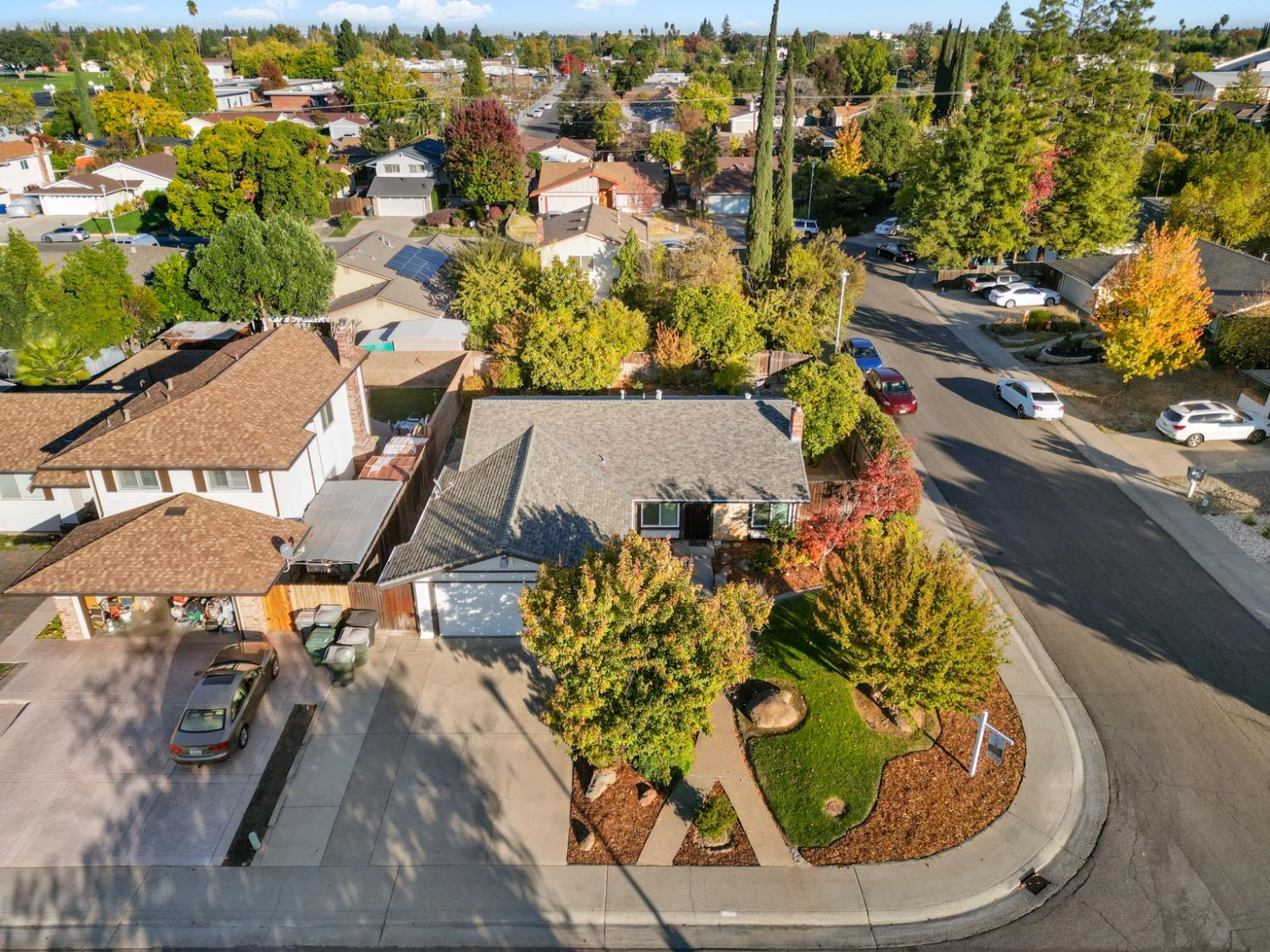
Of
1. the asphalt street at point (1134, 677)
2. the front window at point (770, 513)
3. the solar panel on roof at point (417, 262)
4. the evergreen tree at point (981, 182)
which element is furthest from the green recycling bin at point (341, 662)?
the evergreen tree at point (981, 182)

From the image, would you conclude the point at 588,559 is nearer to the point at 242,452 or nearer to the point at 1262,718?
the point at 242,452

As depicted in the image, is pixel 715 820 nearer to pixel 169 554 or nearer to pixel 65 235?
pixel 169 554

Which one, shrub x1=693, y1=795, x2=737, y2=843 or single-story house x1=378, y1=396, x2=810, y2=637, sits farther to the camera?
single-story house x1=378, y1=396, x2=810, y2=637

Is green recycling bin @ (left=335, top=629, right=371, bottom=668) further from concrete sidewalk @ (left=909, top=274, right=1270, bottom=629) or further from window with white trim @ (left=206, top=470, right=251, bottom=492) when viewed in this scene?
concrete sidewalk @ (left=909, top=274, right=1270, bottom=629)

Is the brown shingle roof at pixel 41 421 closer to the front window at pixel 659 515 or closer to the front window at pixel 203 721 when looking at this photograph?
the front window at pixel 203 721

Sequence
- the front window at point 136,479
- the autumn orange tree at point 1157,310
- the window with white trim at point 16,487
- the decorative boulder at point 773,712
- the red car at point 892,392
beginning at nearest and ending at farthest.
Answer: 1. the decorative boulder at point 773,712
2. the front window at point 136,479
3. the window with white trim at point 16,487
4. the autumn orange tree at point 1157,310
5. the red car at point 892,392

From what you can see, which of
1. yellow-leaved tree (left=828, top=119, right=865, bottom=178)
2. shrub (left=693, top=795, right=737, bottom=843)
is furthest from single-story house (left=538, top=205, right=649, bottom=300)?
shrub (left=693, top=795, right=737, bottom=843)
